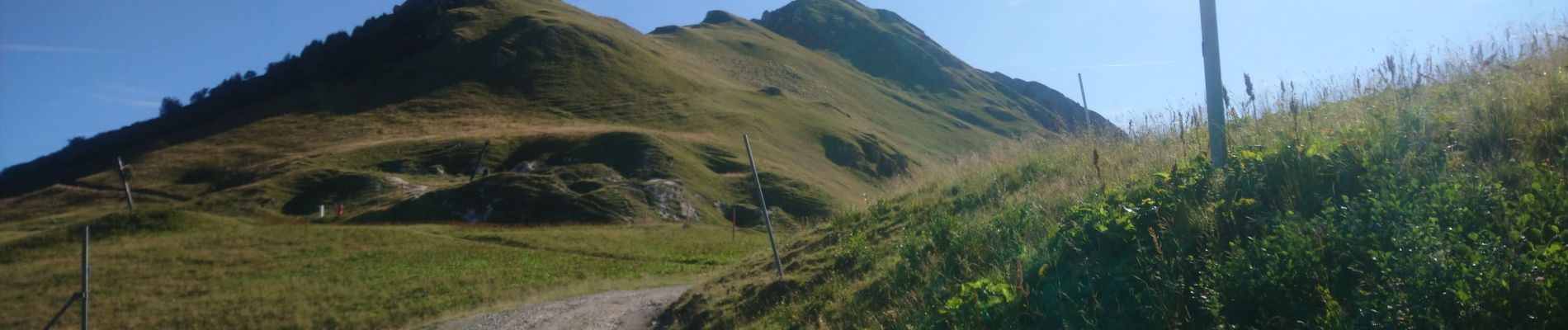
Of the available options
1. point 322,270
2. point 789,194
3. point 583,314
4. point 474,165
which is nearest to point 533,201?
point 789,194

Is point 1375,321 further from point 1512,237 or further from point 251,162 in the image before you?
point 251,162

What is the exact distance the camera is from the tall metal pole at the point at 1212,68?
22.7ft

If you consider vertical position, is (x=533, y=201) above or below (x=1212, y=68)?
below

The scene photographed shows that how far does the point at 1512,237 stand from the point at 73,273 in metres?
45.0

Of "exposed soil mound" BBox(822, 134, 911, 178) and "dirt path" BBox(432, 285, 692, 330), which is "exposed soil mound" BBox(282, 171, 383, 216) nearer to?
"exposed soil mound" BBox(822, 134, 911, 178)

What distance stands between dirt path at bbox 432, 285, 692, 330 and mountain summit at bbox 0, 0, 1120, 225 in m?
5.17

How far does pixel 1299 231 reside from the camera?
199 inches

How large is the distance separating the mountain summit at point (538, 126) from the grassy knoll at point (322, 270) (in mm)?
13352

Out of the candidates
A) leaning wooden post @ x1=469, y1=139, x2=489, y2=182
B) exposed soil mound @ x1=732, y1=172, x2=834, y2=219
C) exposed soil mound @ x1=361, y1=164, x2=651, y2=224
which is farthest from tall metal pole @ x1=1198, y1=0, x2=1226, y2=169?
leaning wooden post @ x1=469, y1=139, x2=489, y2=182

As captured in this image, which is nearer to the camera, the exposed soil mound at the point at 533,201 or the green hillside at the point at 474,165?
the green hillside at the point at 474,165

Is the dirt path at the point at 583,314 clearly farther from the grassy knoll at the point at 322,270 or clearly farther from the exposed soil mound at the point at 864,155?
the exposed soil mound at the point at 864,155

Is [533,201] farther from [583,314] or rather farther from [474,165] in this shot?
[583,314]

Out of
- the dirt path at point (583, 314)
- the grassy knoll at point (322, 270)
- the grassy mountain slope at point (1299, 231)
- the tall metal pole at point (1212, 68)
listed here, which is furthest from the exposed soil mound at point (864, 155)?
the tall metal pole at point (1212, 68)

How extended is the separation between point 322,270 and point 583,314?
2412 cm
